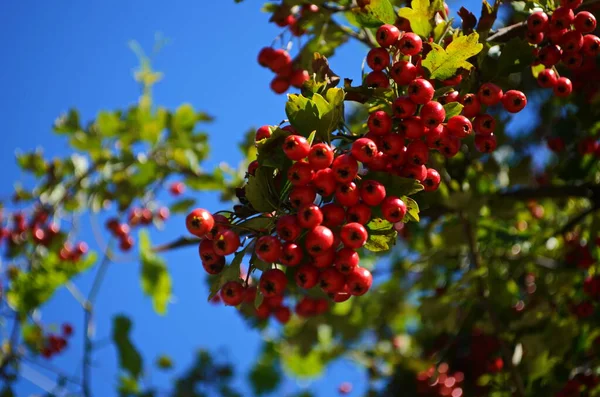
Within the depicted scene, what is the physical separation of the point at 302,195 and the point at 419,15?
74 centimetres

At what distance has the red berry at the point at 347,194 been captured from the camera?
5.43 feet

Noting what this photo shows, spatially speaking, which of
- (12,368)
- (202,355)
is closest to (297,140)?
(12,368)

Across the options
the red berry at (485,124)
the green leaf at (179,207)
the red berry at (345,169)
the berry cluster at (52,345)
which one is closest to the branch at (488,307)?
the red berry at (485,124)

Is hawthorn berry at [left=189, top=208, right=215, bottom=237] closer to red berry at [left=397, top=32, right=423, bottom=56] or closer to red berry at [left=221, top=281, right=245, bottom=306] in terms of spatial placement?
red berry at [left=221, top=281, right=245, bottom=306]

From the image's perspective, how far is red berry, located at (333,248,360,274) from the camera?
5.49 feet

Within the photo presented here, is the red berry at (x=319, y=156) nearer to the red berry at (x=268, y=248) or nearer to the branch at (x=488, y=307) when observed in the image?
the red berry at (x=268, y=248)

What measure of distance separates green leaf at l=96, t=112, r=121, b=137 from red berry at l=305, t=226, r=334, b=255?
3018 millimetres

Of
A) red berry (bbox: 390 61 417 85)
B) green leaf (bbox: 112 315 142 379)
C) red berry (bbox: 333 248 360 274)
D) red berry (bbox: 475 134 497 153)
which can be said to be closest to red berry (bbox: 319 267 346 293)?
red berry (bbox: 333 248 360 274)

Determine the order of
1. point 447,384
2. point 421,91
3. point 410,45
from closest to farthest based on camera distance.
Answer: point 421,91 < point 410,45 < point 447,384

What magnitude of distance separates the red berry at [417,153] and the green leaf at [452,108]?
121mm

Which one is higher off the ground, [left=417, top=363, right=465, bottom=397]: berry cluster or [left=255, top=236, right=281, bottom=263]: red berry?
[left=417, top=363, right=465, bottom=397]: berry cluster

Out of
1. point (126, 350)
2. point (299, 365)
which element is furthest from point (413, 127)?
point (299, 365)

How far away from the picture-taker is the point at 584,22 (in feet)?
6.69

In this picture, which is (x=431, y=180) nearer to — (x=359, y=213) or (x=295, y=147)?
(x=359, y=213)
